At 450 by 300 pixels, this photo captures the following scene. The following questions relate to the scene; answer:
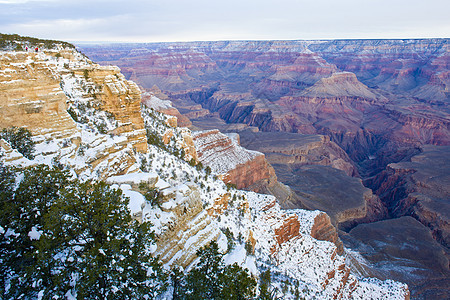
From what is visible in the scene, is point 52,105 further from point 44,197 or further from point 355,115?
point 355,115

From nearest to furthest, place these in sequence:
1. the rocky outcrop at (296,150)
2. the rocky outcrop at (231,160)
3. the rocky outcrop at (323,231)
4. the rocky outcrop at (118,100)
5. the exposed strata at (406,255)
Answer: the rocky outcrop at (118,100) < the rocky outcrop at (323,231) < the exposed strata at (406,255) < the rocky outcrop at (231,160) < the rocky outcrop at (296,150)

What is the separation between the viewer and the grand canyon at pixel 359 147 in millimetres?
42219

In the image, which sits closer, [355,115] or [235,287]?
[235,287]

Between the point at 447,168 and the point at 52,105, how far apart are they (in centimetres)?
8490

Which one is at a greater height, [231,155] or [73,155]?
[73,155]

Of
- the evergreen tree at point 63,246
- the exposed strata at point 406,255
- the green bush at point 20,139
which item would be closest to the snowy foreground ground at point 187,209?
the green bush at point 20,139

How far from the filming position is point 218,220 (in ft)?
62.1

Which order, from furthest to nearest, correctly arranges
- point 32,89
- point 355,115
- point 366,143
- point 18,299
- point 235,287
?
1. point 355,115
2. point 366,143
3. point 32,89
4. point 235,287
5. point 18,299

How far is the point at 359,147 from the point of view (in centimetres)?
10812

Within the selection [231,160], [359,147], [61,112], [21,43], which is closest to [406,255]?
[231,160]

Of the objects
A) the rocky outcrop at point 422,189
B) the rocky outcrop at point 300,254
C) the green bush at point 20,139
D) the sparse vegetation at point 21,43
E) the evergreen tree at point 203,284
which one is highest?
the sparse vegetation at point 21,43

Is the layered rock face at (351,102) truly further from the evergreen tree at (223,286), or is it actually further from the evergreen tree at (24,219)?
the evergreen tree at (24,219)

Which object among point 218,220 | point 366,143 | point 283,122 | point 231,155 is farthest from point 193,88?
point 218,220

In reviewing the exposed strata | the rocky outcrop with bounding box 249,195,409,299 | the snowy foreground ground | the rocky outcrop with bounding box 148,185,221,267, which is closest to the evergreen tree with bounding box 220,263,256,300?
the snowy foreground ground
